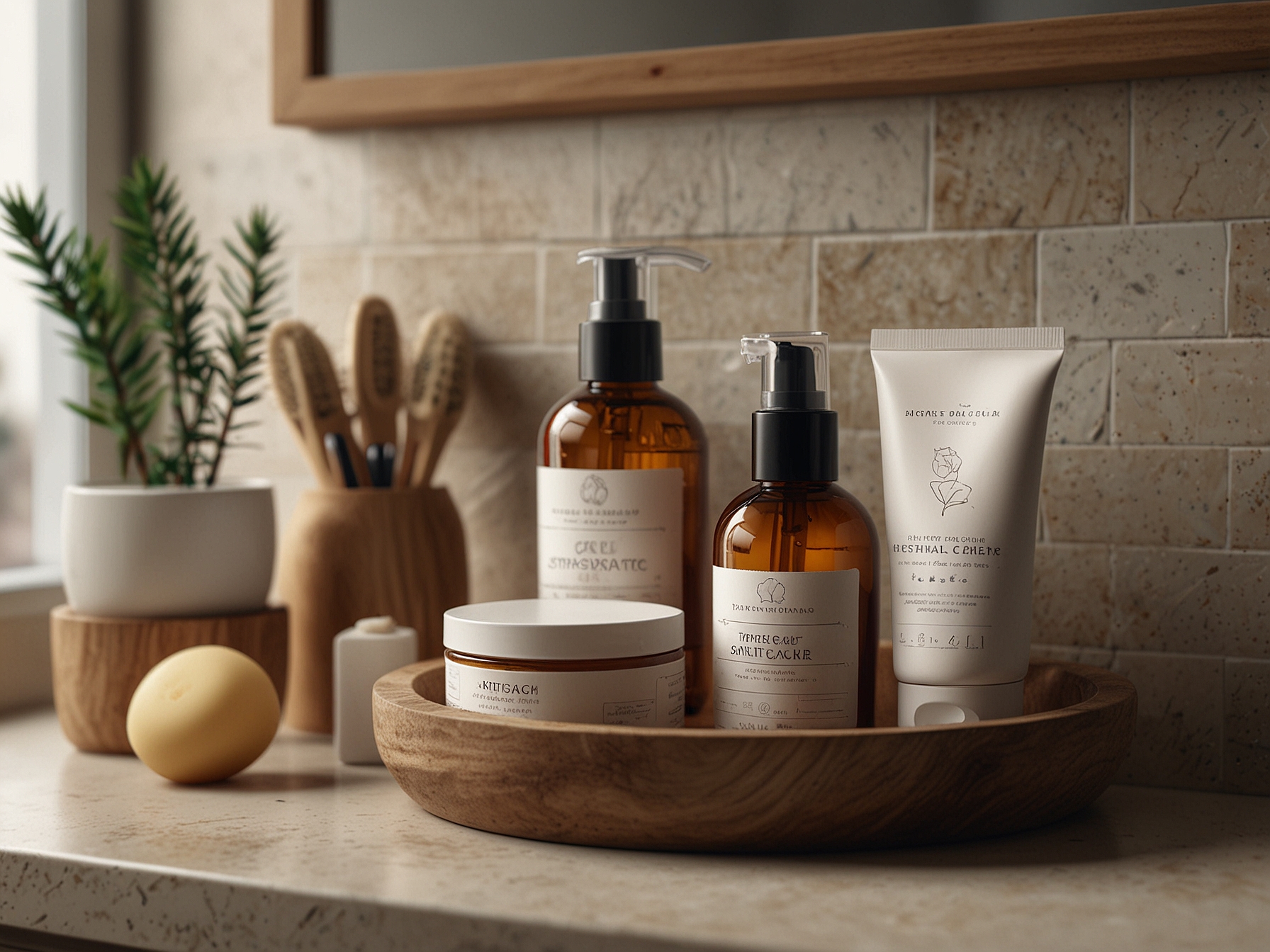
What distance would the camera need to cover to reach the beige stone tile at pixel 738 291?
76 centimetres

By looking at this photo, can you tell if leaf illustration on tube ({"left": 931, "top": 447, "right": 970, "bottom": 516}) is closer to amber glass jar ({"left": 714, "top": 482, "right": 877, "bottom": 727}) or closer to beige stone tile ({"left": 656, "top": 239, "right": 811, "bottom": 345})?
amber glass jar ({"left": 714, "top": 482, "right": 877, "bottom": 727})

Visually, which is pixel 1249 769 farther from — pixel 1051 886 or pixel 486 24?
pixel 486 24

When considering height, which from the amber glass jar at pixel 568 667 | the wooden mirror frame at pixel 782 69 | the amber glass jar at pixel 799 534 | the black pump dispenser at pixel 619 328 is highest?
the wooden mirror frame at pixel 782 69

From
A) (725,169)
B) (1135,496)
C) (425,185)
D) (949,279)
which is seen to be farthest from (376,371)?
(1135,496)

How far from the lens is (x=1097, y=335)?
27.4 inches

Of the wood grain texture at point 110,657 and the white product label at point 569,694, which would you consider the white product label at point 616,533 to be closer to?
the white product label at point 569,694

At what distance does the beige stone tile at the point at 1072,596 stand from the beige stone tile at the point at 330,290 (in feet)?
1.59

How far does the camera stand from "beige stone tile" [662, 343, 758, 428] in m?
0.77

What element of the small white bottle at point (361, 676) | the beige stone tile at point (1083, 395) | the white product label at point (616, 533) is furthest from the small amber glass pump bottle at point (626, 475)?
the beige stone tile at point (1083, 395)

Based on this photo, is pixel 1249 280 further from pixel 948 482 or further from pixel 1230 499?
pixel 948 482

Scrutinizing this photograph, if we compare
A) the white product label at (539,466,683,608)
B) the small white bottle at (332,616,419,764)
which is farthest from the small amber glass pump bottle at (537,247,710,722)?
the small white bottle at (332,616,419,764)

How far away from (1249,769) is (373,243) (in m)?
0.64

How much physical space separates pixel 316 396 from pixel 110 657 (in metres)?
0.20

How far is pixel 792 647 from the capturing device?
1.85ft
